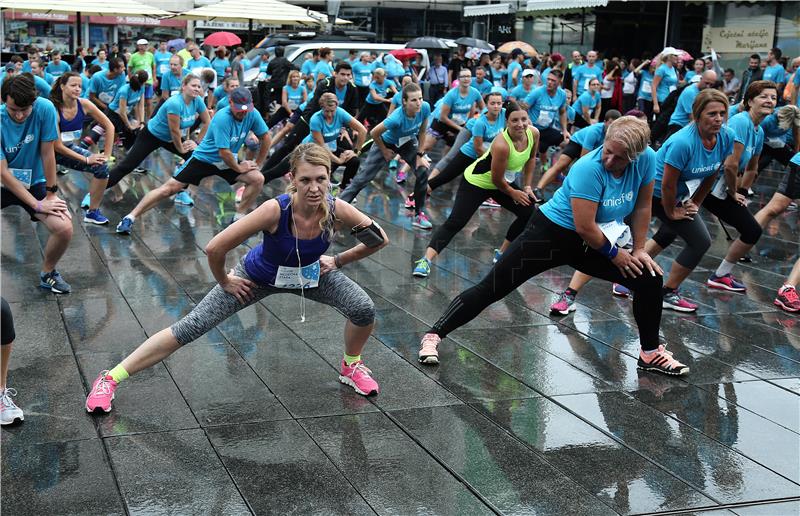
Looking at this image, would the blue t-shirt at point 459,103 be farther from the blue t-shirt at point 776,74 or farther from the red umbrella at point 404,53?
the red umbrella at point 404,53

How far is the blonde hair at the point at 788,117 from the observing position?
9.86 m

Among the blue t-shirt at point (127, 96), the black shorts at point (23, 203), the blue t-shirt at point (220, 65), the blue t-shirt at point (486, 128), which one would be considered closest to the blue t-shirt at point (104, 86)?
the blue t-shirt at point (127, 96)

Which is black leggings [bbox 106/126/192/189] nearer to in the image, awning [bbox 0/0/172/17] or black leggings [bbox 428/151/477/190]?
black leggings [bbox 428/151/477/190]

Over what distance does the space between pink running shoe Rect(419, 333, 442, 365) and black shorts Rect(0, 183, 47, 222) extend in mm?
3072

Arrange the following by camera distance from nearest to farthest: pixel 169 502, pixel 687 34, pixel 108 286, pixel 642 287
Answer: pixel 169 502 < pixel 642 287 < pixel 108 286 < pixel 687 34

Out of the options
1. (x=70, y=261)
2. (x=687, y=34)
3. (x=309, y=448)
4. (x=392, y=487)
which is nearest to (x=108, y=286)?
(x=70, y=261)

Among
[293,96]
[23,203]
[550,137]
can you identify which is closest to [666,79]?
[550,137]

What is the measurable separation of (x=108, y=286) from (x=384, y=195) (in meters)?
5.64

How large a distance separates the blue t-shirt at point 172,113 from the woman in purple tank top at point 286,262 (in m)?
5.65

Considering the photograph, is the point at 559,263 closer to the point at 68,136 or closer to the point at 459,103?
the point at 68,136

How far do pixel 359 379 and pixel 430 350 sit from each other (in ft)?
2.25

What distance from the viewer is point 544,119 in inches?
539

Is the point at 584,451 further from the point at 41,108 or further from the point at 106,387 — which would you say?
the point at 41,108

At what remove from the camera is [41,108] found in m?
6.76
